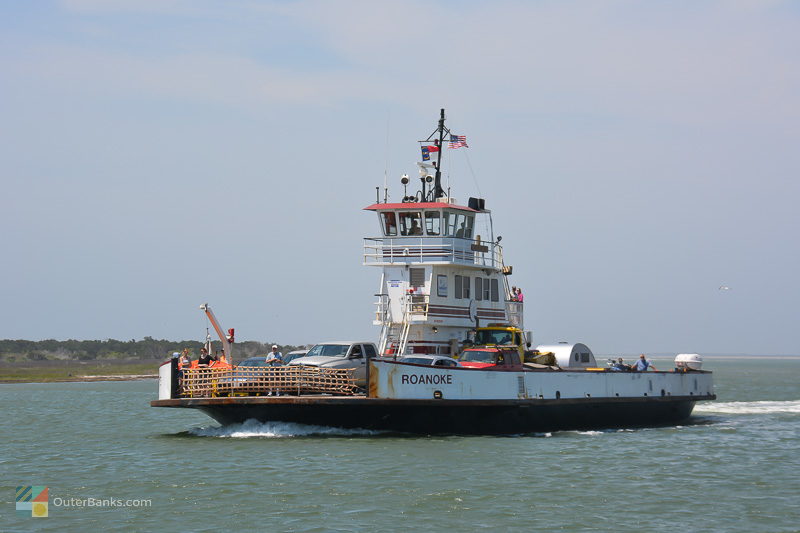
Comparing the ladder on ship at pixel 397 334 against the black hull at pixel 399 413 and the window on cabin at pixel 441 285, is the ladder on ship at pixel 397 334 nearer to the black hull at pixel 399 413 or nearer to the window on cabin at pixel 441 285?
the window on cabin at pixel 441 285

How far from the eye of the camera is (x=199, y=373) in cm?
2792

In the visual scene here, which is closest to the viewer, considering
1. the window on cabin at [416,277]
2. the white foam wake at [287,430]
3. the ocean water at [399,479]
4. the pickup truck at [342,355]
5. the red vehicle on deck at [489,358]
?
the ocean water at [399,479]

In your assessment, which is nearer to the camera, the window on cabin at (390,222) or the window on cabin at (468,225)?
the window on cabin at (390,222)

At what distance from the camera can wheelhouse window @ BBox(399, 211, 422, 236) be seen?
110 ft

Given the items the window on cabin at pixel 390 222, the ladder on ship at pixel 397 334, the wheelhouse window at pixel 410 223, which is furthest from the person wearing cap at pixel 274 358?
the wheelhouse window at pixel 410 223

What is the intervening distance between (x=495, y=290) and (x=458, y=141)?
515 cm

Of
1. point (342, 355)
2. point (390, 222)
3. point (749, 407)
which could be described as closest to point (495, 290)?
point (390, 222)

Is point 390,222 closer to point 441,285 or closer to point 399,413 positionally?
point 441,285

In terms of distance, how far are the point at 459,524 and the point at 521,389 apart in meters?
12.1

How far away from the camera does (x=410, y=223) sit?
33594 millimetres

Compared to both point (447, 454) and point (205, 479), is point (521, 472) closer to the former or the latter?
point (447, 454)

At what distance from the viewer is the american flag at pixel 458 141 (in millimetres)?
34719

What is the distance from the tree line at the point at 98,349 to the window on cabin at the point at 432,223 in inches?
2837

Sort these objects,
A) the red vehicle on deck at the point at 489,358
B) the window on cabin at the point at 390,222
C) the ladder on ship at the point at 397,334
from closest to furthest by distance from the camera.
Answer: the red vehicle on deck at the point at 489,358 → the ladder on ship at the point at 397,334 → the window on cabin at the point at 390,222
